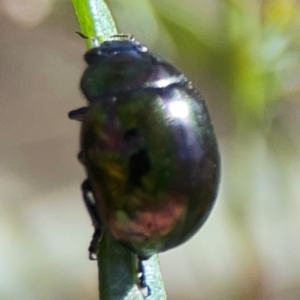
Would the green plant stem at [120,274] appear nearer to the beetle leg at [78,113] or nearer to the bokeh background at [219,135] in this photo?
the beetle leg at [78,113]

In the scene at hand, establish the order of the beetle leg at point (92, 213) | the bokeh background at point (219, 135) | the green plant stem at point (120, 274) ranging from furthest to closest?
the bokeh background at point (219, 135), the beetle leg at point (92, 213), the green plant stem at point (120, 274)

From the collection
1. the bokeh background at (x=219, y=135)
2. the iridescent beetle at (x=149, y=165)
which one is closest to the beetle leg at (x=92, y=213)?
the iridescent beetle at (x=149, y=165)

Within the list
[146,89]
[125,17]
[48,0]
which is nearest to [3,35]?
[48,0]

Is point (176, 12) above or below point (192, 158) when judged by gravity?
above

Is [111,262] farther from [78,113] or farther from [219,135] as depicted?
[219,135]

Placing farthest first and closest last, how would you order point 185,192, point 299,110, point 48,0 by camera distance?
point 299,110, point 48,0, point 185,192

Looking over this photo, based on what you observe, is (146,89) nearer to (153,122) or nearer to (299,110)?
(153,122)

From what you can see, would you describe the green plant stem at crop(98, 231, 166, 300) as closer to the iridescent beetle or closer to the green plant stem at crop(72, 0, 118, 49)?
the iridescent beetle
